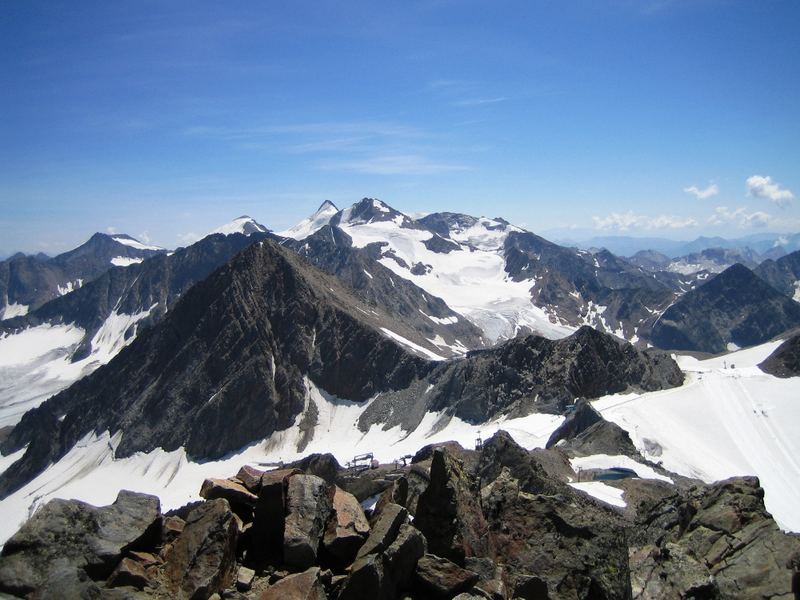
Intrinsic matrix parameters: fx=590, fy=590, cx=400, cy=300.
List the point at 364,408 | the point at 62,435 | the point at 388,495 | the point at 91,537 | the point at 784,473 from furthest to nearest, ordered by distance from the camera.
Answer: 1. the point at 62,435
2. the point at 364,408
3. the point at 784,473
4. the point at 388,495
5. the point at 91,537

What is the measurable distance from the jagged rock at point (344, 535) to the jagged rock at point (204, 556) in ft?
6.42

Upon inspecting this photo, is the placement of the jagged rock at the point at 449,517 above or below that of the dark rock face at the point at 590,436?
above

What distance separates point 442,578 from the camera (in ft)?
37.3

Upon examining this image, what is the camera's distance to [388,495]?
14641 mm

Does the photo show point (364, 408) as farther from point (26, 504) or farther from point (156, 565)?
point (156, 565)

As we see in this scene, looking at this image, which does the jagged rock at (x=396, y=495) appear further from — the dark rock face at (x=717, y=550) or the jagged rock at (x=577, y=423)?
the jagged rock at (x=577, y=423)

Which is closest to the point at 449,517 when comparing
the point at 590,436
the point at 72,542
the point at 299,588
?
the point at 299,588

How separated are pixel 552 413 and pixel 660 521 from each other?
73045mm

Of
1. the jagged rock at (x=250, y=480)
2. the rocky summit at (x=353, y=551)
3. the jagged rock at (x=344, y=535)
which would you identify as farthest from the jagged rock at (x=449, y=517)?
the jagged rock at (x=250, y=480)

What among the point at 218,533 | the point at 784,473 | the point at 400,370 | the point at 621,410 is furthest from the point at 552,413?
the point at 218,533

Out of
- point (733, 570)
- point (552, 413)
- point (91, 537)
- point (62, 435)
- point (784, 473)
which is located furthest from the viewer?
point (62, 435)

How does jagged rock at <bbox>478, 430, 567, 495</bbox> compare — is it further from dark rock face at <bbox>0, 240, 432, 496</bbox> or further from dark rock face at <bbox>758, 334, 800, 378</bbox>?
dark rock face at <bbox>758, 334, 800, 378</bbox>

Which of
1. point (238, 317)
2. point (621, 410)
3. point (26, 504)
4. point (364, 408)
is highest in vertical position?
point (238, 317)

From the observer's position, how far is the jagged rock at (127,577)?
35.7 ft
